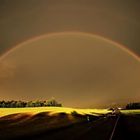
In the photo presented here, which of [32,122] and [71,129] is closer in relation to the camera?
[71,129]

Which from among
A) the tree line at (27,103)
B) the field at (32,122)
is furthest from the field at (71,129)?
the tree line at (27,103)

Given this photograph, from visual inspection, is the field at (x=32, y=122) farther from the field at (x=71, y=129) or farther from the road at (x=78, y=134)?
the road at (x=78, y=134)

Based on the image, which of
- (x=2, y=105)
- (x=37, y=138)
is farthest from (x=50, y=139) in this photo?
(x=2, y=105)

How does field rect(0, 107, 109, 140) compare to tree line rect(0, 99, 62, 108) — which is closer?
field rect(0, 107, 109, 140)

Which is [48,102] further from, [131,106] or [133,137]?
[133,137]

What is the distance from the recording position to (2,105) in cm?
5081

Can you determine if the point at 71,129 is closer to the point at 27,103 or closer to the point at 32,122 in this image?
the point at 32,122

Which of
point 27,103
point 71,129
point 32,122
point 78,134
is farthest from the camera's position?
point 27,103

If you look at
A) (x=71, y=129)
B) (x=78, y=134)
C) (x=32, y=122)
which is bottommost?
(x=78, y=134)

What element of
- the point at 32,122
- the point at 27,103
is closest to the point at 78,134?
the point at 32,122

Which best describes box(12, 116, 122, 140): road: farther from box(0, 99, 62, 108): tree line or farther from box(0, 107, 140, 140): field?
box(0, 99, 62, 108): tree line

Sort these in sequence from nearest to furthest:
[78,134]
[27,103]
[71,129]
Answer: [78,134], [71,129], [27,103]

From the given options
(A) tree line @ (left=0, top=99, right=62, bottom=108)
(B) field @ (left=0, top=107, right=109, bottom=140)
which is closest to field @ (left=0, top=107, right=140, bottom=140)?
(B) field @ (left=0, top=107, right=109, bottom=140)

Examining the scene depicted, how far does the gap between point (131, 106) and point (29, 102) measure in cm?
1409
